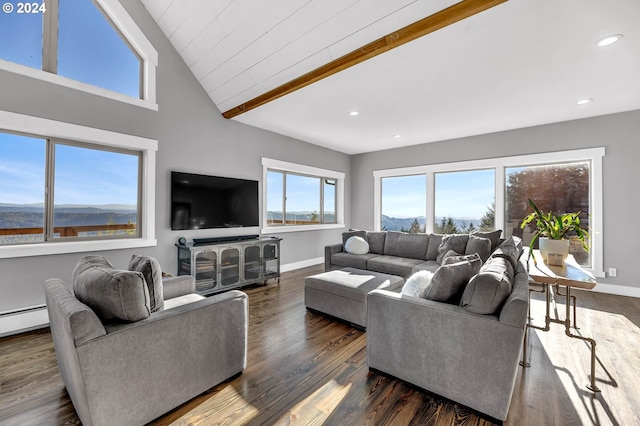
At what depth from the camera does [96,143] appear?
3025mm

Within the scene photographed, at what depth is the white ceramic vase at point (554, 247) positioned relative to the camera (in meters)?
2.28

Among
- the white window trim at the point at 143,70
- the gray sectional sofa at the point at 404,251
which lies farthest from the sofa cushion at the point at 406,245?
the white window trim at the point at 143,70

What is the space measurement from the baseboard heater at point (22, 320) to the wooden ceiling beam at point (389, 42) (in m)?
3.31

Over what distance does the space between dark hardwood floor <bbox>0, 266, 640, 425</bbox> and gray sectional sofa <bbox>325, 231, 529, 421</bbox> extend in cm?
15

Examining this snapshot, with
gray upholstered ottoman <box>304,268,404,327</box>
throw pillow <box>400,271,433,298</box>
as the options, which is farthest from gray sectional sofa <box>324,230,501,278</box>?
throw pillow <box>400,271,433,298</box>

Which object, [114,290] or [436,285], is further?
[436,285]

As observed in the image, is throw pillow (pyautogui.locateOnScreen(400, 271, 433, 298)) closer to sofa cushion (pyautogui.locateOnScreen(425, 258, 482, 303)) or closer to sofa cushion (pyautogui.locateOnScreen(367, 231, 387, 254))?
sofa cushion (pyautogui.locateOnScreen(425, 258, 482, 303))

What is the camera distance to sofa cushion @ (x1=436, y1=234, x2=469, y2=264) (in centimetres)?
374

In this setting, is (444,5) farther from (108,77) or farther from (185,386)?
(108,77)

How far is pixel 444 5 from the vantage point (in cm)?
200

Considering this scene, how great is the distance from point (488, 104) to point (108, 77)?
472 centimetres

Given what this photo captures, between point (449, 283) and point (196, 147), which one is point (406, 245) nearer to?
point (449, 283)

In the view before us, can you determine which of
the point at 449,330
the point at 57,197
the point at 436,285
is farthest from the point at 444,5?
the point at 57,197

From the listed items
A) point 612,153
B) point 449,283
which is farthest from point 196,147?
point 612,153
